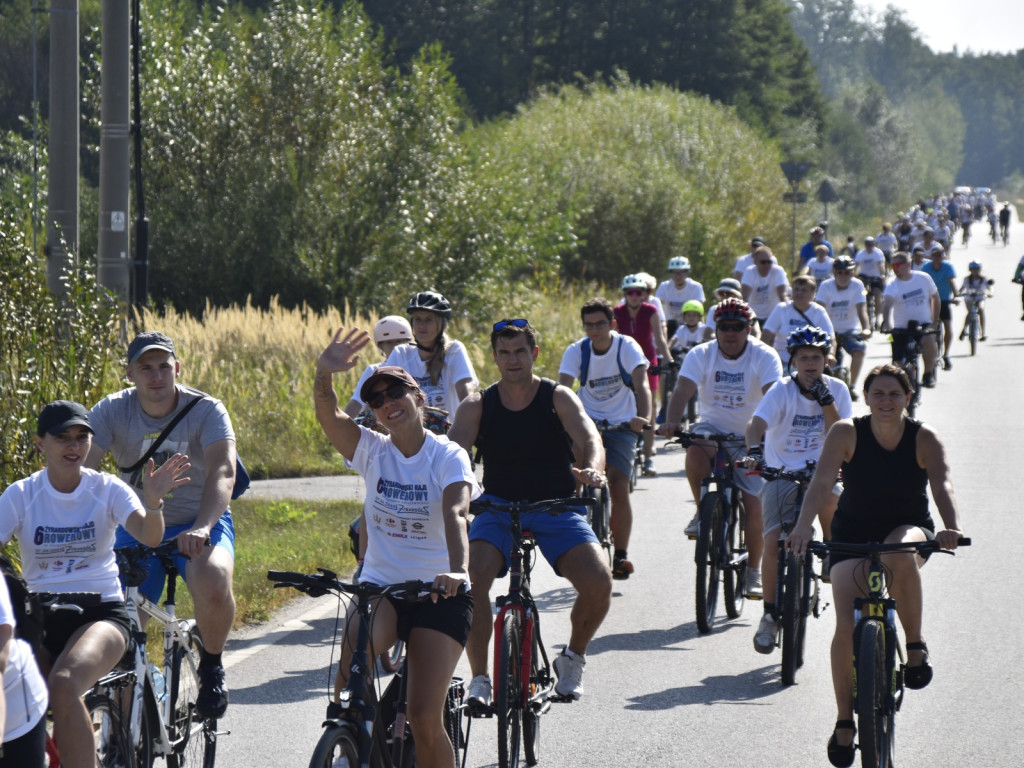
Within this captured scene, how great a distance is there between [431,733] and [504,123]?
38.7m

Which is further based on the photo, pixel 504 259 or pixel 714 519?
pixel 504 259

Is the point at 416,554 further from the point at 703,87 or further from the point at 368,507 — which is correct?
the point at 703,87

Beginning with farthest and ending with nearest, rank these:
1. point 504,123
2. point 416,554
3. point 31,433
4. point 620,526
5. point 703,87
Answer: point 703,87 → point 504,123 → point 620,526 → point 31,433 → point 416,554

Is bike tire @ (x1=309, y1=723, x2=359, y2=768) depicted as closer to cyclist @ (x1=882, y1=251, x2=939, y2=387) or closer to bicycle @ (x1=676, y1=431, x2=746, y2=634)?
bicycle @ (x1=676, y1=431, x2=746, y2=634)

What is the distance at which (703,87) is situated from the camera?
74.9 meters

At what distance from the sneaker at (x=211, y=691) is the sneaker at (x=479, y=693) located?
97cm

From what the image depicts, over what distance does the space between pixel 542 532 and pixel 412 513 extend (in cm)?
131

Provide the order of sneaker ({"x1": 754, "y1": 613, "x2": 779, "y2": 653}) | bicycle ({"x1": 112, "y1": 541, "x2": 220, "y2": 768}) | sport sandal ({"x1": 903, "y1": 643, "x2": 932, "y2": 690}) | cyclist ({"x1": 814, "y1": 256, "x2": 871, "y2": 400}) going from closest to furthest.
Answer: bicycle ({"x1": 112, "y1": 541, "x2": 220, "y2": 768}), sport sandal ({"x1": 903, "y1": 643, "x2": 932, "y2": 690}), sneaker ({"x1": 754, "y1": 613, "x2": 779, "y2": 653}), cyclist ({"x1": 814, "y1": 256, "x2": 871, "y2": 400})

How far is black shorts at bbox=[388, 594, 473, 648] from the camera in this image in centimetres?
552

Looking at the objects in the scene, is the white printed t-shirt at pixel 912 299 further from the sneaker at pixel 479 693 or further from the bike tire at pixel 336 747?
the bike tire at pixel 336 747

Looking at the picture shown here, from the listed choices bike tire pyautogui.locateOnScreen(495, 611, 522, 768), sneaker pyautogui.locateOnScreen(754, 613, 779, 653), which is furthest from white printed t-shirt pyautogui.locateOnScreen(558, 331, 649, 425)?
bike tire pyautogui.locateOnScreen(495, 611, 522, 768)

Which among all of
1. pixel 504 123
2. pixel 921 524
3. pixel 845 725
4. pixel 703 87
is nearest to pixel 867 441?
pixel 921 524

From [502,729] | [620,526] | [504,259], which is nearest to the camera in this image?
[502,729]

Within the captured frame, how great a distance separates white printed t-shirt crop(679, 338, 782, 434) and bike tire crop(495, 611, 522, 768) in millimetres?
4035
